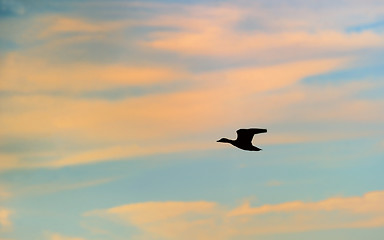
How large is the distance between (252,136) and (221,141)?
5272 mm

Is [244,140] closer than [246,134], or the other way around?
[246,134]

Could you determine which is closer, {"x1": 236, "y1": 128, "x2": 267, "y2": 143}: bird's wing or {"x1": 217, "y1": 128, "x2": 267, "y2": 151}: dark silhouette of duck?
{"x1": 236, "y1": 128, "x2": 267, "y2": 143}: bird's wing

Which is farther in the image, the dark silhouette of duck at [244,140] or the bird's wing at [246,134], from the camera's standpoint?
the dark silhouette of duck at [244,140]

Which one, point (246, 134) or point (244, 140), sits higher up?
point (246, 134)

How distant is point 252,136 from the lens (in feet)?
309

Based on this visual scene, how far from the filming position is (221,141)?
3841 inches
